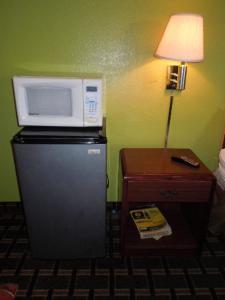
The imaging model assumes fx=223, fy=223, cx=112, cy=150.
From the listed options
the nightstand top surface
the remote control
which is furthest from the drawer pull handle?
the remote control

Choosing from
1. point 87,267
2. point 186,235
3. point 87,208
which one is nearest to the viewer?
point 87,208

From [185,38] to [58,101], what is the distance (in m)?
0.80

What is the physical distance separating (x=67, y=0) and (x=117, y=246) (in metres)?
1.76

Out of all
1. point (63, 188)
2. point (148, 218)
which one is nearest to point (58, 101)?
point (63, 188)

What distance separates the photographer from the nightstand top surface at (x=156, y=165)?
1.34 meters

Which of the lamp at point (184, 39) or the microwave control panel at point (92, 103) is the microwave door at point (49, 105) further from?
the lamp at point (184, 39)

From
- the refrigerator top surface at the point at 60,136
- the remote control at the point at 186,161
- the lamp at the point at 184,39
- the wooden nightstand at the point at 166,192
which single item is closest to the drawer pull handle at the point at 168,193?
the wooden nightstand at the point at 166,192

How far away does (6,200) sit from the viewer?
→ 79.1 inches

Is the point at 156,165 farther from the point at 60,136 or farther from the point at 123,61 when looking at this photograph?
the point at 123,61

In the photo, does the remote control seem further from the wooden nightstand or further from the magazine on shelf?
the magazine on shelf

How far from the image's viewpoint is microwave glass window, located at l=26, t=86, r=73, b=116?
4.32ft

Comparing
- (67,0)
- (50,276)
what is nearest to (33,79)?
(67,0)

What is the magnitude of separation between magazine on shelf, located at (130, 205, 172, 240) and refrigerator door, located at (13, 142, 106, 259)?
0.33 m

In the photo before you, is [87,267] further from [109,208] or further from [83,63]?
[83,63]
